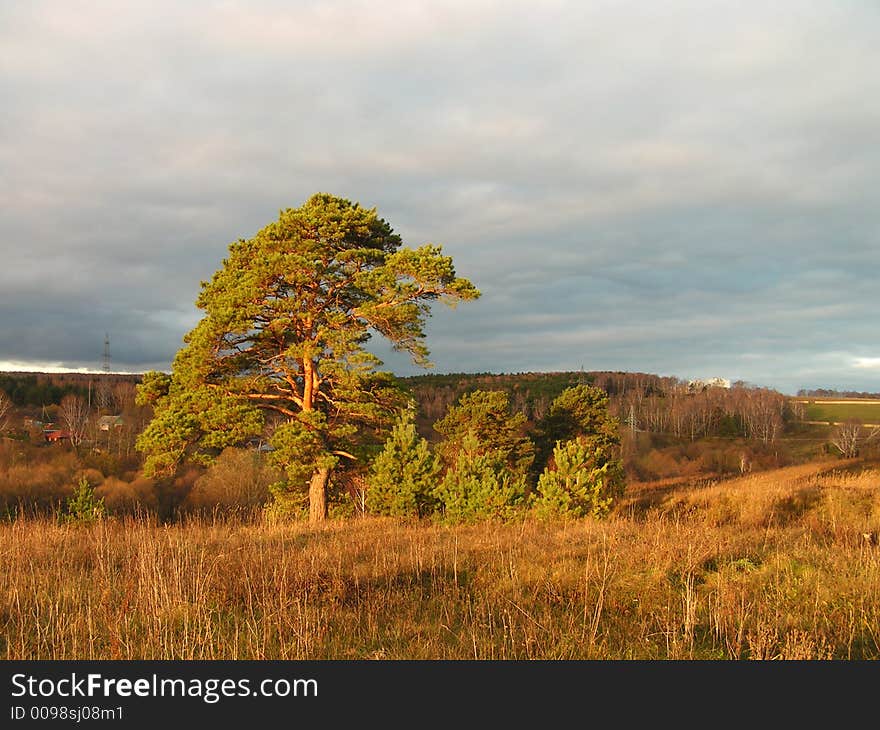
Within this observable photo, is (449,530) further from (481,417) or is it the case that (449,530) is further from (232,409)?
(481,417)

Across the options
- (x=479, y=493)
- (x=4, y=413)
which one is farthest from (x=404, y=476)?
(x=4, y=413)

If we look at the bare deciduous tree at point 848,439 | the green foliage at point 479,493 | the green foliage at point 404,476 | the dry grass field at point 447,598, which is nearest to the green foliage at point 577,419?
the green foliage at point 404,476

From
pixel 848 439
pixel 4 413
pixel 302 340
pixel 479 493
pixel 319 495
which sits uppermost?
pixel 302 340

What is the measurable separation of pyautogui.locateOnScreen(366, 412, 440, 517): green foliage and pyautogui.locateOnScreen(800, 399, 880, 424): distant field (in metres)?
125

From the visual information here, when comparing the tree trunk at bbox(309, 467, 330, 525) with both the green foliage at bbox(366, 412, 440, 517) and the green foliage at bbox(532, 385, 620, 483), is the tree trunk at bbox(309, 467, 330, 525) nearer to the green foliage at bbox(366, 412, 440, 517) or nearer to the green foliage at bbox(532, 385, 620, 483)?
the green foliage at bbox(366, 412, 440, 517)

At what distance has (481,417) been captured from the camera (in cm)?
3494

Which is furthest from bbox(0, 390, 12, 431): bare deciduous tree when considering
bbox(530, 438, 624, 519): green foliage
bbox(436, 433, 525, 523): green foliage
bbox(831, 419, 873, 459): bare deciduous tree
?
bbox(831, 419, 873, 459): bare deciduous tree

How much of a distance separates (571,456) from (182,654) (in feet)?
37.3

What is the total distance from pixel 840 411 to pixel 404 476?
153m

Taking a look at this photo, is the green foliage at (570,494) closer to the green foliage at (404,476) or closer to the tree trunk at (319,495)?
the green foliage at (404,476)

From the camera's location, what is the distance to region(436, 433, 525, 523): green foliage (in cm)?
1398

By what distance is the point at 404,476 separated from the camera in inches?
662

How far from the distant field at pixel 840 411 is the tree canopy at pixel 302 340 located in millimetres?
125266

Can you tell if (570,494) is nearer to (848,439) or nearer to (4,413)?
(848,439)
